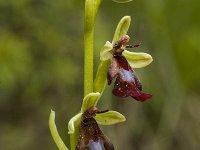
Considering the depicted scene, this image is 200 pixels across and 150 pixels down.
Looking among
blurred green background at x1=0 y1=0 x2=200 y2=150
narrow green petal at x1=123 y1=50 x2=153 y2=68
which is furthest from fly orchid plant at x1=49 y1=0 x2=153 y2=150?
blurred green background at x1=0 y1=0 x2=200 y2=150

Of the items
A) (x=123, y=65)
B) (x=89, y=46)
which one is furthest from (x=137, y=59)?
(x=89, y=46)

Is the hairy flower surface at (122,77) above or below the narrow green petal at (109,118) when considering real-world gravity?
above

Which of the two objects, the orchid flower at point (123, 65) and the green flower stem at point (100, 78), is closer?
the orchid flower at point (123, 65)

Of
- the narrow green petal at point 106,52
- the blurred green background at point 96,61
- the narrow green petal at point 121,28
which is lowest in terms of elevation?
the blurred green background at point 96,61

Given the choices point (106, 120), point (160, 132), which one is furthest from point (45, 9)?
point (106, 120)

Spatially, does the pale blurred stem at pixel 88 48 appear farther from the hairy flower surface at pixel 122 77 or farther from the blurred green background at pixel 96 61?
the blurred green background at pixel 96 61

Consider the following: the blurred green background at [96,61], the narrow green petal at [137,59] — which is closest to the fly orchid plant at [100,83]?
the narrow green petal at [137,59]

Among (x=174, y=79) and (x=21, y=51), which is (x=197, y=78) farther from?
(x=21, y=51)
